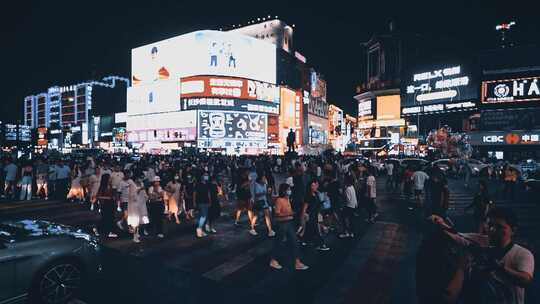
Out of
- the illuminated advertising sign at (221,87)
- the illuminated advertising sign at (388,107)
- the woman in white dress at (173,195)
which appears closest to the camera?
the woman in white dress at (173,195)

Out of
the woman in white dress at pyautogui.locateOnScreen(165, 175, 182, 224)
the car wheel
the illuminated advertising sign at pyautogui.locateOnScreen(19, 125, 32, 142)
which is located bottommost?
the car wheel

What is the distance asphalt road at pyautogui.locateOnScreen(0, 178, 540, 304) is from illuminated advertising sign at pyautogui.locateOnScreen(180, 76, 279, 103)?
55.0 meters

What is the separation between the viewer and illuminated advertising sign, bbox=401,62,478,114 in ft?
156

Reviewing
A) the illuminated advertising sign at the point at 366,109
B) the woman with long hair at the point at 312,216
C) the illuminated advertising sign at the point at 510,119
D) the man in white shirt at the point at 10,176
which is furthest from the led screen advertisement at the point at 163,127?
the woman with long hair at the point at 312,216

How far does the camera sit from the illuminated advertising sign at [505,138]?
4109 centimetres

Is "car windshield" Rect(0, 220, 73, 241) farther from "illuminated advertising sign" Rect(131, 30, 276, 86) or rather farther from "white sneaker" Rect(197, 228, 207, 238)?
"illuminated advertising sign" Rect(131, 30, 276, 86)

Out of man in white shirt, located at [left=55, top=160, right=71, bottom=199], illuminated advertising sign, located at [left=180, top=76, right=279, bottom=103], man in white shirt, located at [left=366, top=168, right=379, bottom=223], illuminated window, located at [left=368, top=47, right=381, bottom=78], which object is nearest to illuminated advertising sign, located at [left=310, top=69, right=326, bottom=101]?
illuminated window, located at [left=368, top=47, right=381, bottom=78]

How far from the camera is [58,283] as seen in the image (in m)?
5.07

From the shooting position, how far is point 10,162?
51.3ft

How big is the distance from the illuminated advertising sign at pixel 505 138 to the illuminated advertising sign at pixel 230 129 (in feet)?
125

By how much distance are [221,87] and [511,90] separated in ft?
151

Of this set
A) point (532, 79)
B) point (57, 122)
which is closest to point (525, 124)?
point (532, 79)

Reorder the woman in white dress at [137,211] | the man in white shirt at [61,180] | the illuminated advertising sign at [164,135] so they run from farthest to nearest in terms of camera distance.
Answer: the illuminated advertising sign at [164,135] → the man in white shirt at [61,180] → the woman in white dress at [137,211]

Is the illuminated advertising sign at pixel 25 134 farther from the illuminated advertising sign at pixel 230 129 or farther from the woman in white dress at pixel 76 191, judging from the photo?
the illuminated advertising sign at pixel 230 129
